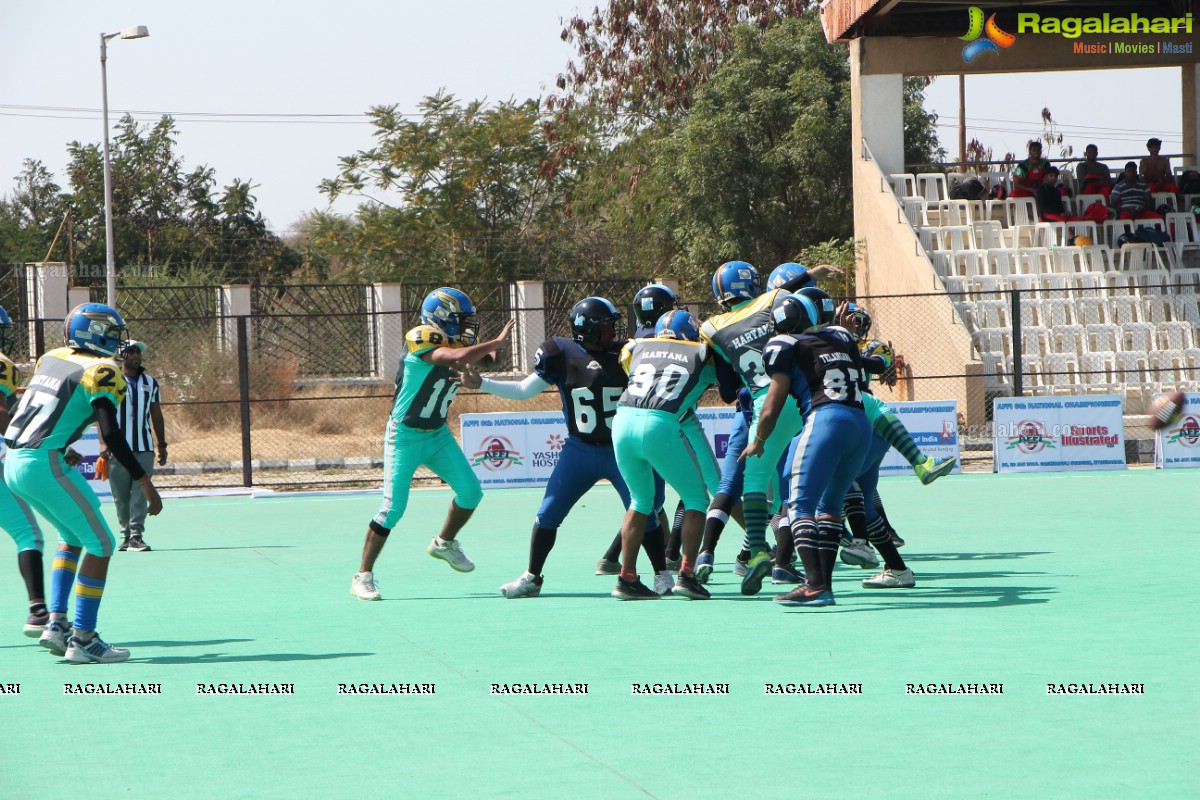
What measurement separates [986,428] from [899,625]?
603 inches

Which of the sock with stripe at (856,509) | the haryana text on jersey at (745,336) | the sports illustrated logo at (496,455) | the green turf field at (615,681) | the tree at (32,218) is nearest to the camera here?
the green turf field at (615,681)

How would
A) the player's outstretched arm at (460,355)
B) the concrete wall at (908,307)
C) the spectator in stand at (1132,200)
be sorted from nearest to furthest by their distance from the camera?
the player's outstretched arm at (460,355), the concrete wall at (908,307), the spectator in stand at (1132,200)

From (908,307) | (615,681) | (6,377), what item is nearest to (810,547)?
(615,681)

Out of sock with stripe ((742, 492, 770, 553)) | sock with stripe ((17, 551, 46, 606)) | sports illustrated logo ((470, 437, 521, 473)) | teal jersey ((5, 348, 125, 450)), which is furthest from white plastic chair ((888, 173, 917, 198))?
teal jersey ((5, 348, 125, 450))

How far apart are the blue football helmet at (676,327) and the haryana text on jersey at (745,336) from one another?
0.09 m

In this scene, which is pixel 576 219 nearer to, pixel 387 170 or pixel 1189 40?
pixel 387 170

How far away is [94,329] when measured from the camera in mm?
7605

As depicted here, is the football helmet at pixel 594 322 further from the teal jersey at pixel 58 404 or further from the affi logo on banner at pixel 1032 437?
the affi logo on banner at pixel 1032 437

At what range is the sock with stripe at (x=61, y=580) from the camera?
7684mm

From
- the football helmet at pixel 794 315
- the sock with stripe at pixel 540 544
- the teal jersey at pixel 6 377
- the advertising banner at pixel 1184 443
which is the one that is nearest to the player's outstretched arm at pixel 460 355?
the sock with stripe at pixel 540 544

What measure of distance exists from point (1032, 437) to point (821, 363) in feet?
37.4

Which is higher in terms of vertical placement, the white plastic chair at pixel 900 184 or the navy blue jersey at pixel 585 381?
the white plastic chair at pixel 900 184

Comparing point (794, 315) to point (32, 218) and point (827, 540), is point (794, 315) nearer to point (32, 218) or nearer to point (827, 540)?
point (827, 540)

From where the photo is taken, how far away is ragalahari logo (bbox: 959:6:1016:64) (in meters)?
29.5
